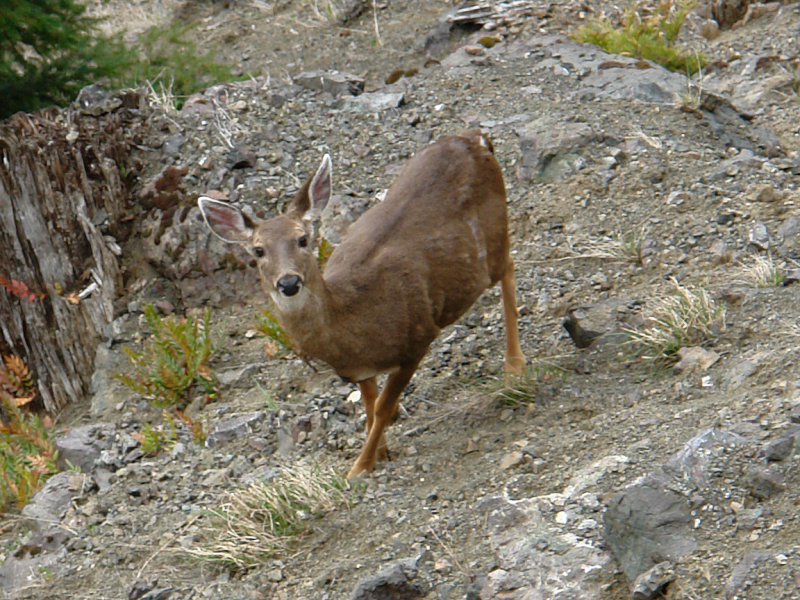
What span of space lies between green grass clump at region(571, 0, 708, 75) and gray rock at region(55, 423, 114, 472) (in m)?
5.51

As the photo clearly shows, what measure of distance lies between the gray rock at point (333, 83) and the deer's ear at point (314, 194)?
3.77m

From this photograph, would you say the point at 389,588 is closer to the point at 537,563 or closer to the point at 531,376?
the point at 537,563

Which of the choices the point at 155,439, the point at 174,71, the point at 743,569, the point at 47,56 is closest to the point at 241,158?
the point at 47,56

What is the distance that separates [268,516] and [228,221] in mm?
1546

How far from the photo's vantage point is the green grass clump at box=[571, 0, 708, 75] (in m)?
9.86

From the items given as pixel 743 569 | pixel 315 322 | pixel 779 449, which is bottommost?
pixel 743 569

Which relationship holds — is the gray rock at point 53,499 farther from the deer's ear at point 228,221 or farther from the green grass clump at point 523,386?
the green grass clump at point 523,386

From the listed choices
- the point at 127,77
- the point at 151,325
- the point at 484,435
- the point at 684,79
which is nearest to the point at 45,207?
the point at 151,325

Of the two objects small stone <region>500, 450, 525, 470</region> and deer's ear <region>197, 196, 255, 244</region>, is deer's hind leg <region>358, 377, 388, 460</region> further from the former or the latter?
deer's ear <region>197, 196, 255, 244</region>

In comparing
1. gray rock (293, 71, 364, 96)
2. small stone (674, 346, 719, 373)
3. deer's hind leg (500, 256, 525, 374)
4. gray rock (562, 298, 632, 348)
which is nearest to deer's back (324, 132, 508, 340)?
deer's hind leg (500, 256, 525, 374)

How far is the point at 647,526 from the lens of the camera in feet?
14.2

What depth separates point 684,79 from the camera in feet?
30.0

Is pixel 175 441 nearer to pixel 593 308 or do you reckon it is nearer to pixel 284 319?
pixel 284 319

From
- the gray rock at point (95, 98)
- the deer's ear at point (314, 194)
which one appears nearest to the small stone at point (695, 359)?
the deer's ear at point (314, 194)
